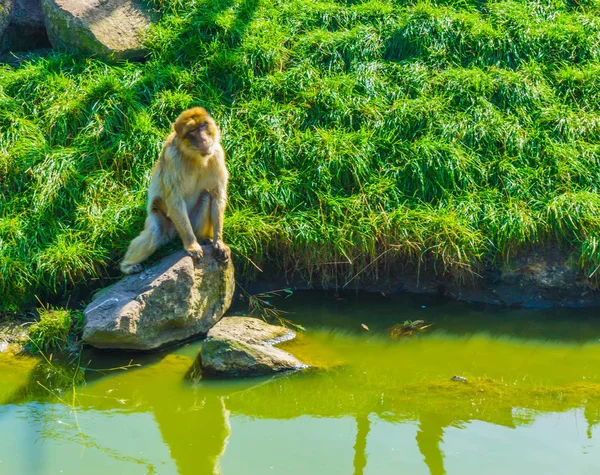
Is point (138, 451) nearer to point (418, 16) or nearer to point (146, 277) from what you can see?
point (146, 277)

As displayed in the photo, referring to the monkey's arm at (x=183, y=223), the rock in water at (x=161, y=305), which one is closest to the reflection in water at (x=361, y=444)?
the rock in water at (x=161, y=305)

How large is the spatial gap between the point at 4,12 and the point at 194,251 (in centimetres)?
441

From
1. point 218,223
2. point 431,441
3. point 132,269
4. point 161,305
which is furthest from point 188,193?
point 431,441

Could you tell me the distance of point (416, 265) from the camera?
7.00 metres

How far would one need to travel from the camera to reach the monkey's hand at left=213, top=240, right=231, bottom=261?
247 inches

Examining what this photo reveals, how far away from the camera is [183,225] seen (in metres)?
6.12

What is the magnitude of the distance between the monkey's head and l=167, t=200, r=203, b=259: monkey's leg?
467 millimetres

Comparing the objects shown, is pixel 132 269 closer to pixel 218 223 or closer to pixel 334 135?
pixel 218 223

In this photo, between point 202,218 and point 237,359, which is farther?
point 202,218

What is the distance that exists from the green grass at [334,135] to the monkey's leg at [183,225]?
608 millimetres

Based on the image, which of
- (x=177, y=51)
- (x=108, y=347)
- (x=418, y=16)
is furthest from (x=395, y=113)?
(x=108, y=347)

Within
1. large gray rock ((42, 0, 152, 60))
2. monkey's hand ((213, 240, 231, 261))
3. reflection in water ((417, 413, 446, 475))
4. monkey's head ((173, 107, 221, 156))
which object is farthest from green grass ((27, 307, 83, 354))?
large gray rock ((42, 0, 152, 60))

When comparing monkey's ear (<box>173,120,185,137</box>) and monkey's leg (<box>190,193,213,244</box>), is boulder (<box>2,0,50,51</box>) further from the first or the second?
monkey's leg (<box>190,193,213,244</box>)

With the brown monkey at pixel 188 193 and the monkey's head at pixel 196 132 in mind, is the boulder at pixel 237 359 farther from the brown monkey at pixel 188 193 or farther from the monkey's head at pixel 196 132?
the monkey's head at pixel 196 132
